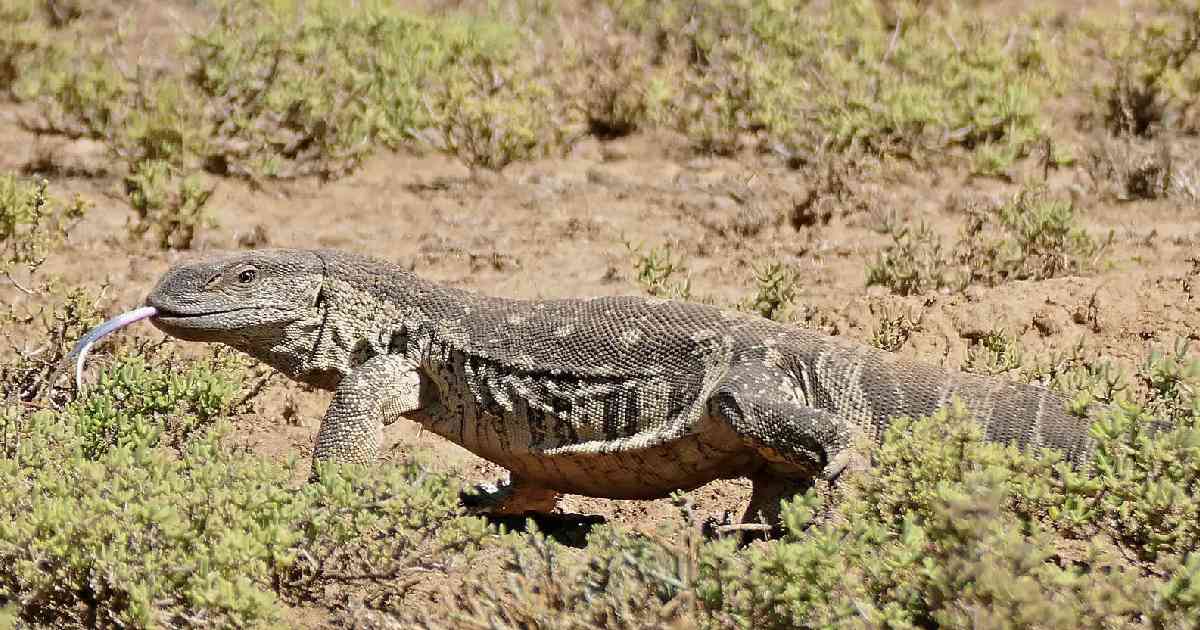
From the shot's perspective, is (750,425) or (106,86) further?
(106,86)

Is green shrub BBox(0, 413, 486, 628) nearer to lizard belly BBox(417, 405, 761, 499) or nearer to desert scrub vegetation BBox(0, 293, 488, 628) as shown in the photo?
desert scrub vegetation BBox(0, 293, 488, 628)

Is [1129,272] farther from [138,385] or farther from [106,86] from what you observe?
[106,86]

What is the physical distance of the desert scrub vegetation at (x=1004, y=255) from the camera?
7.77 meters

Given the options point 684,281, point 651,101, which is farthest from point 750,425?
point 651,101

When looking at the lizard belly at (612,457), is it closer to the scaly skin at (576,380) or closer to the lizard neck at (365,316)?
the scaly skin at (576,380)

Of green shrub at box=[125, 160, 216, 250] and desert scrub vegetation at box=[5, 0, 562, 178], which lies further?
desert scrub vegetation at box=[5, 0, 562, 178]

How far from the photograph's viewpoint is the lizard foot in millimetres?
6168

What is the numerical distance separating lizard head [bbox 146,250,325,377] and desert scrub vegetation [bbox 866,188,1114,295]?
3233 millimetres

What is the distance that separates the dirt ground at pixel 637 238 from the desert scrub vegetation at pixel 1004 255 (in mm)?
162

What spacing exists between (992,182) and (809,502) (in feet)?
18.3

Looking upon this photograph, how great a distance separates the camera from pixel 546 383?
5.59 metres

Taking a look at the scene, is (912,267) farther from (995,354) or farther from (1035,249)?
(995,354)

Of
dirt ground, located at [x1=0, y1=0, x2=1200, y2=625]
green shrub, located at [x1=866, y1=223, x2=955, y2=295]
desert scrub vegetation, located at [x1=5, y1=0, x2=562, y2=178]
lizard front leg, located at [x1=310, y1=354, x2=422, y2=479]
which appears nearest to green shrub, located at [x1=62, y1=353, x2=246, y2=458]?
dirt ground, located at [x1=0, y1=0, x2=1200, y2=625]

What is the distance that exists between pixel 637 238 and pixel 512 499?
10.6 feet
